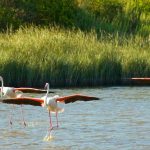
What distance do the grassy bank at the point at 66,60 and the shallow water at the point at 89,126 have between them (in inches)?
66.6

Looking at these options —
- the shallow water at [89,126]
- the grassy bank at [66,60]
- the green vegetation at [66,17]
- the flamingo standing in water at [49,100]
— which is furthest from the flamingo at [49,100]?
the green vegetation at [66,17]

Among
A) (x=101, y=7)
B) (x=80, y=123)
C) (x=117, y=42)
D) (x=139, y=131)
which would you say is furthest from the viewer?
(x=101, y=7)

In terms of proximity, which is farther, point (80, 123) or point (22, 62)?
point (22, 62)

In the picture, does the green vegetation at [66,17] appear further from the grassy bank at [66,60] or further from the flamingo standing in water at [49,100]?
the flamingo standing in water at [49,100]

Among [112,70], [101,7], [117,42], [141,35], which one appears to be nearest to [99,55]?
[112,70]

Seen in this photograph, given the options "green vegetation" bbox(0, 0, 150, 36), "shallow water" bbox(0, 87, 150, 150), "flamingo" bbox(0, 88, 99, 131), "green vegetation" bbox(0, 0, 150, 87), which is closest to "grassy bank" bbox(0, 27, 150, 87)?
"green vegetation" bbox(0, 0, 150, 87)

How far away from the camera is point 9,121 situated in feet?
63.0

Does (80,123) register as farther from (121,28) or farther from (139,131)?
(121,28)

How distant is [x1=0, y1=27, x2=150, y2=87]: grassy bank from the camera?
88.0 ft

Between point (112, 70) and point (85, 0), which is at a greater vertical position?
point (85, 0)

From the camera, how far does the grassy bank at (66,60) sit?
26.8 meters

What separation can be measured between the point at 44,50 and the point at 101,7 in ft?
42.6

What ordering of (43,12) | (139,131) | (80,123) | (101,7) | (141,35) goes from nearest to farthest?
(139,131), (80,123), (141,35), (43,12), (101,7)

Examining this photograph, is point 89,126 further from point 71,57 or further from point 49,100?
point 71,57
